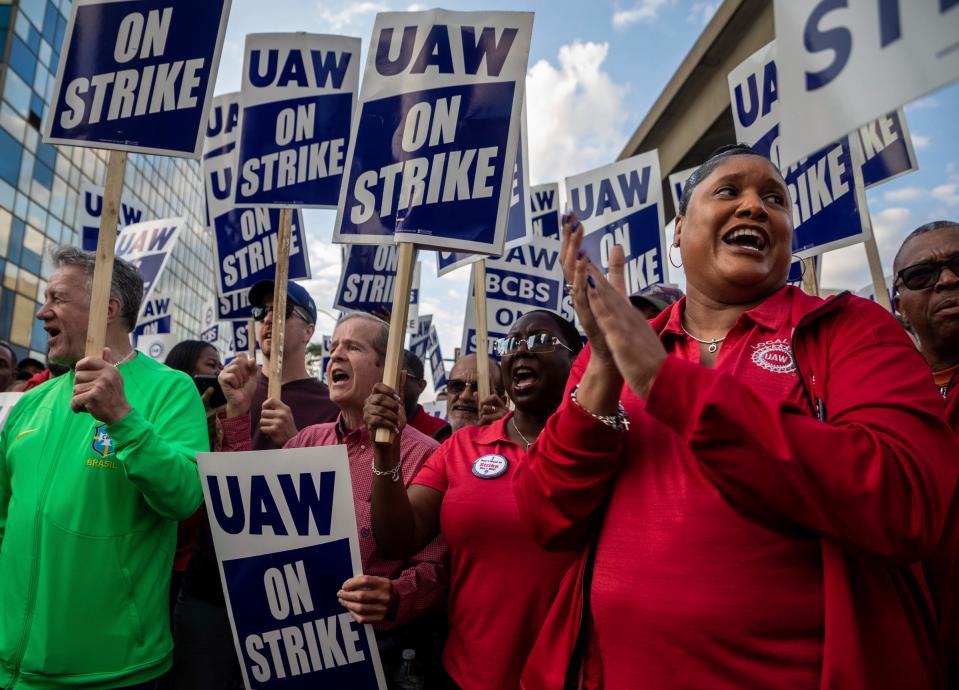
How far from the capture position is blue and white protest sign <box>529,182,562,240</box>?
6.88m

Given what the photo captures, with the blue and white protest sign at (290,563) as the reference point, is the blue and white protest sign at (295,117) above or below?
above

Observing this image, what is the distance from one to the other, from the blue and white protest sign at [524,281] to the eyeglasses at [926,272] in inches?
145

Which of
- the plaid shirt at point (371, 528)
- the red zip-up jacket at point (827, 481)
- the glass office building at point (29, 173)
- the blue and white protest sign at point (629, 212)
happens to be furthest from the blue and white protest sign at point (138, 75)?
the glass office building at point (29, 173)

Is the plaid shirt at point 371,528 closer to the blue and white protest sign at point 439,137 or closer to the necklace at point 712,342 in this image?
the blue and white protest sign at point 439,137

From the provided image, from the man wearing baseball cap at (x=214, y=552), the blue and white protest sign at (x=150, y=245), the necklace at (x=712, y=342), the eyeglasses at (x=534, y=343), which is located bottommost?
the man wearing baseball cap at (x=214, y=552)

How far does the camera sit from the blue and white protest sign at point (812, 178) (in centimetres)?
366

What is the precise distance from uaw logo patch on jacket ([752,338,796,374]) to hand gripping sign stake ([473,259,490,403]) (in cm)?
213

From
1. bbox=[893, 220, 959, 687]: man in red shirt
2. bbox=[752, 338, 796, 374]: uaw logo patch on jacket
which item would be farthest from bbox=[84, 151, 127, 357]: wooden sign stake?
bbox=[893, 220, 959, 687]: man in red shirt

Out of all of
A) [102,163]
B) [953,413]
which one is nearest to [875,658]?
[953,413]

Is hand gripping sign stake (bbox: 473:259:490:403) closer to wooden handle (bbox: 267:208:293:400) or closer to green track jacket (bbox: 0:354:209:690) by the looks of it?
wooden handle (bbox: 267:208:293:400)

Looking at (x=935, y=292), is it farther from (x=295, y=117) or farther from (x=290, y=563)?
(x=295, y=117)

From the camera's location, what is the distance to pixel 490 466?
2.42m

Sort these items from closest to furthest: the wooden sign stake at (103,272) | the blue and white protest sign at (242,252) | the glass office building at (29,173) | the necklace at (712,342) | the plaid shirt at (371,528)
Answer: the necklace at (712,342) < the wooden sign stake at (103,272) < the plaid shirt at (371,528) < the blue and white protest sign at (242,252) < the glass office building at (29,173)

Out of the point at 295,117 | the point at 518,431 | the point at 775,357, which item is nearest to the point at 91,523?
the point at 518,431
